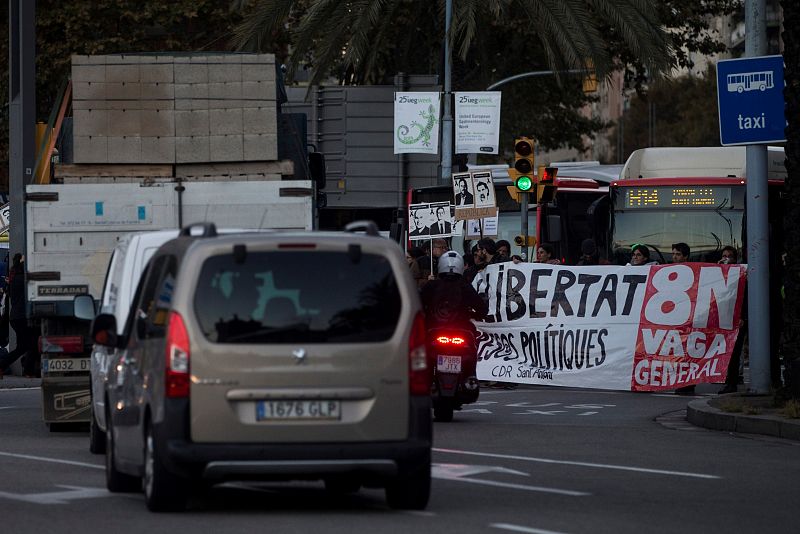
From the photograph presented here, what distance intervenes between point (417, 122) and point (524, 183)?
4.08m

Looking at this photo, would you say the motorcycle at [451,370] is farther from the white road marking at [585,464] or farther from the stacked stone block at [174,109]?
the white road marking at [585,464]

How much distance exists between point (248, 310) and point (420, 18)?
97.6 ft

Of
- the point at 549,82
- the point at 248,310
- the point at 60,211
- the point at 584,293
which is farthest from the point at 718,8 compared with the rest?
the point at 248,310

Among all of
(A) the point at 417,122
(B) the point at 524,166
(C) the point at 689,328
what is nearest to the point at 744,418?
(C) the point at 689,328

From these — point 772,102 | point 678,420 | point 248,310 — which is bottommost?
point 678,420

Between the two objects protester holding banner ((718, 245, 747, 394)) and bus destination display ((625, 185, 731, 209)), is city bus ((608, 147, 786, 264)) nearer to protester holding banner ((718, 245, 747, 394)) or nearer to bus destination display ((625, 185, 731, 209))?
bus destination display ((625, 185, 731, 209))

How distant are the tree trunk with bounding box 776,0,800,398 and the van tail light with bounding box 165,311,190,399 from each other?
29.8ft

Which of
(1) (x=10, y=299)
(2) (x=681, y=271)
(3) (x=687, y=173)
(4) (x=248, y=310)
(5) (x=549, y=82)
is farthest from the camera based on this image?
(5) (x=549, y=82)

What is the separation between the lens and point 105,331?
38.8ft

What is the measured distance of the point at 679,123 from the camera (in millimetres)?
84062

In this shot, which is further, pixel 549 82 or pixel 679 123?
pixel 679 123

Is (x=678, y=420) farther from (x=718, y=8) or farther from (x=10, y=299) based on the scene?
(x=718, y=8)

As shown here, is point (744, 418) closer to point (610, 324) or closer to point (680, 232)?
point (610, 324)

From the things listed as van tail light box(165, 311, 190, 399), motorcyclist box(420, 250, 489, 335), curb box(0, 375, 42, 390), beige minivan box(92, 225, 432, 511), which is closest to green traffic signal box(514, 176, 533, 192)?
curb box(0, 375, 42, 390)
